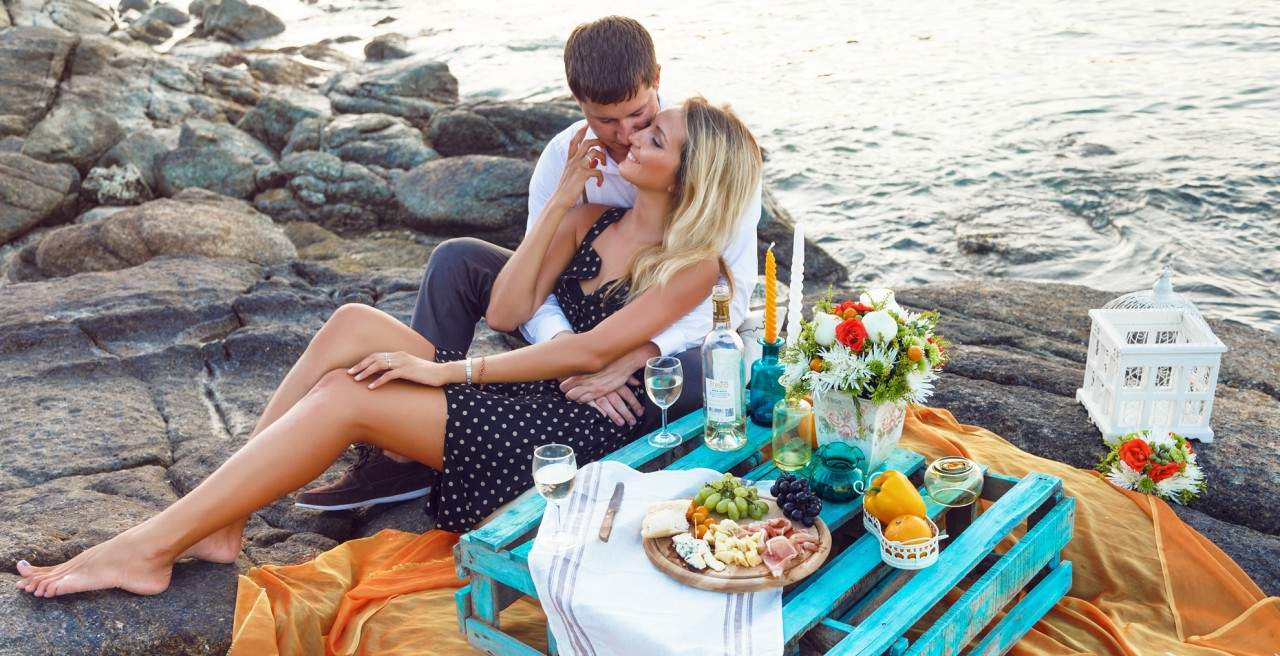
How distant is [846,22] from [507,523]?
19.3 m

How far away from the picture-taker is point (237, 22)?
2184 centimetres

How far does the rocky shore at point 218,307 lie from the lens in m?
4.05

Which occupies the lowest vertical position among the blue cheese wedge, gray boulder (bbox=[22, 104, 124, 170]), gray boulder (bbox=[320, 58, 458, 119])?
gray boulder (bbox=[320, 58, 458, 119])

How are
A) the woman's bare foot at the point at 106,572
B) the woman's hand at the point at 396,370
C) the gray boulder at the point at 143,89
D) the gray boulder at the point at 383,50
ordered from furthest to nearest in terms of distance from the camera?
1. the gray boulder at the point at 383,50
2. the gray boulder at the point at 143,89
3. the woman's hand at the point at 396,370
4. the woman's bare foot at the point at 106,572

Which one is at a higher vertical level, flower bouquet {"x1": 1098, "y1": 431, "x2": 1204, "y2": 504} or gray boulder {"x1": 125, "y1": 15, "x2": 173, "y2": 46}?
flower bouquet {"x1": 1098, "y1": 431, "x2": 1204, "y2": 504}

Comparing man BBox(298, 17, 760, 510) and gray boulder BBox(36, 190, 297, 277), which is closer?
man BBox(298, 17, 760, 510)

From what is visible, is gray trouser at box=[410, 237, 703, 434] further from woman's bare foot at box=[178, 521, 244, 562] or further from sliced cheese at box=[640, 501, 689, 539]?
sliced cheese at box=[640, 501, 689, 539]

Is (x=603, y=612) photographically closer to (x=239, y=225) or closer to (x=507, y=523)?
(x=507, y=523)

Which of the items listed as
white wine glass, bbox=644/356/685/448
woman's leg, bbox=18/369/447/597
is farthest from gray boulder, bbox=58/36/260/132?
white wine glass, bbox=644/356/685/448

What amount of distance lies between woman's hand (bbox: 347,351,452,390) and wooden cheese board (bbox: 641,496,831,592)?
4.04 feet

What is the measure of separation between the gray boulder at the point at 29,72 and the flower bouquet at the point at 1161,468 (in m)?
12.1

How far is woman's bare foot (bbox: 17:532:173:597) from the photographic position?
3475 millimetres

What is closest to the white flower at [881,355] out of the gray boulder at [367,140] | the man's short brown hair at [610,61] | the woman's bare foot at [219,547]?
the man's short brown hair at [610,61]

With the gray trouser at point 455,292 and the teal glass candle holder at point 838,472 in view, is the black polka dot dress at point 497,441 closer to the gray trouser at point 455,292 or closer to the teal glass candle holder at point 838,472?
the gray trouser at point 455,292
